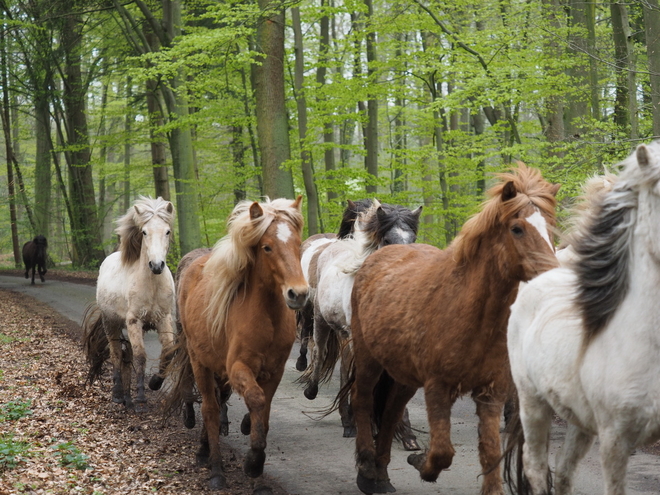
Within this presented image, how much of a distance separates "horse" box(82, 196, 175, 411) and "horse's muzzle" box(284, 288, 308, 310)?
11.7ft

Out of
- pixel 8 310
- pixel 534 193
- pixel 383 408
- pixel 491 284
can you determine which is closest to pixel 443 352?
pixel 491 284

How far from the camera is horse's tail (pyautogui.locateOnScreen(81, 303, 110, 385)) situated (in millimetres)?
9953

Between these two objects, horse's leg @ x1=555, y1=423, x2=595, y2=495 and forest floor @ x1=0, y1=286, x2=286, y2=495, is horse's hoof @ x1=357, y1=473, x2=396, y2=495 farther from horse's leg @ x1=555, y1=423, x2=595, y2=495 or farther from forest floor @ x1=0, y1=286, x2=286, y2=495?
A: horse's leg @ x1=555, y1=423, x2=595, y2=495

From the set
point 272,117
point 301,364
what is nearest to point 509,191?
point 301,364

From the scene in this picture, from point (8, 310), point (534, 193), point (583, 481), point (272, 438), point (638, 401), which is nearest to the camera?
point (638, 401)

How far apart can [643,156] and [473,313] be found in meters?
1.87

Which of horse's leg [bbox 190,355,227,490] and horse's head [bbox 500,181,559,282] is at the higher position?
horse's head [bbox 500,181,559,282]

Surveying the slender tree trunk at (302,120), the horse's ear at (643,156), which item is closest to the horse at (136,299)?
the horse's ear at (643,156)

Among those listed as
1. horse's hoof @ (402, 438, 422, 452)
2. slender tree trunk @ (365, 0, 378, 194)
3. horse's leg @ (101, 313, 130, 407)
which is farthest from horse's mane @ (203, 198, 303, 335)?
slender tree trunk @ (365, 0, 378, 194)

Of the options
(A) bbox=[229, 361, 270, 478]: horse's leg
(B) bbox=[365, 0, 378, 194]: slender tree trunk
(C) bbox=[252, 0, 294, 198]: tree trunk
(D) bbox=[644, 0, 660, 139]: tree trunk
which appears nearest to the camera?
(A) bbox=[229, 361, 270, 478]: horse's leg

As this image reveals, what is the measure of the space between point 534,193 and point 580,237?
1.01m

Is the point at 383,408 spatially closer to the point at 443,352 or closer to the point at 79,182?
the point at 443,352

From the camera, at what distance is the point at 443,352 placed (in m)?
4.77

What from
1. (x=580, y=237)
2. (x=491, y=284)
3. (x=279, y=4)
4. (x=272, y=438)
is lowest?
(x=272, y=438)
